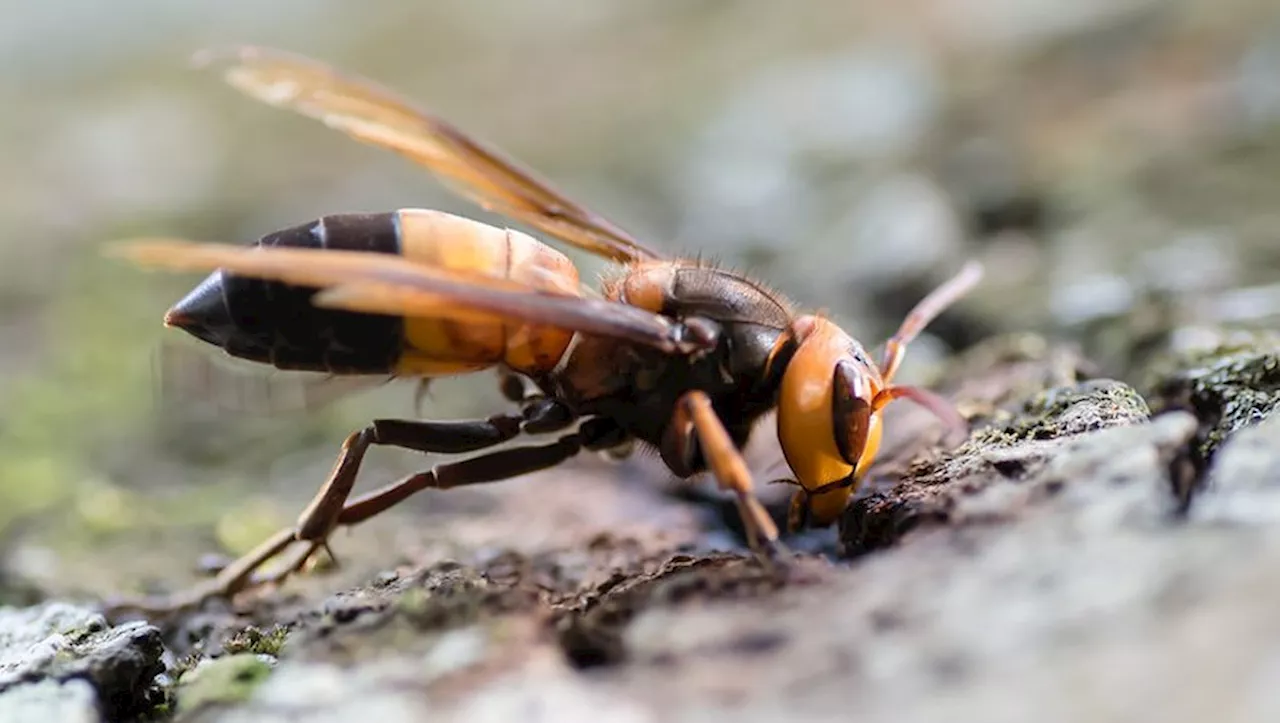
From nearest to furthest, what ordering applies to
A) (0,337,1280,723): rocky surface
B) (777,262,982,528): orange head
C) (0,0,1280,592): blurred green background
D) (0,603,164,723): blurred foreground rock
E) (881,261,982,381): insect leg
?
(0,337,1280,723): rocky surface
(0,603,164,723): blurred foreground rock
(777,262,982,528): orange head
(881,261,982,381): insect leg
(0,0,1280,592): blurred green background

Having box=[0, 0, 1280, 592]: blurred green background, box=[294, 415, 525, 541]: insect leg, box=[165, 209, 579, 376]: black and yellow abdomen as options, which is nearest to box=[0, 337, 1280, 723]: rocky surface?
box=[294, 415, 525, 541]: insect leg

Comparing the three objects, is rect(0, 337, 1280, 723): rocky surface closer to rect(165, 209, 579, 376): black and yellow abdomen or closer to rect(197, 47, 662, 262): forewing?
rect(165, 209, 579, 376): black and yellow abdomen

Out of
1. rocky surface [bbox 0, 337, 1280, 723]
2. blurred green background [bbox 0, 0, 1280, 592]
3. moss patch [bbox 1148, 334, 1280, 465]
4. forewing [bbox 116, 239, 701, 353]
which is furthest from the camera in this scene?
blurred green background [bbox 0, 0, 1280, 592]

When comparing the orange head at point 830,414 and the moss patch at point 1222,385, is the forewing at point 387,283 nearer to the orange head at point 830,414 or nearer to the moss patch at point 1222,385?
the orange head at point 830,414

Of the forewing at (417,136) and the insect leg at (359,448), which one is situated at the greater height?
the forewing at (417,136)

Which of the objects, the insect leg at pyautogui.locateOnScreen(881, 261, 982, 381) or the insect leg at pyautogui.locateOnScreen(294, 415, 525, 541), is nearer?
the insect leg at pyautogui.locateOnScreen(294, 415, 525, 541)

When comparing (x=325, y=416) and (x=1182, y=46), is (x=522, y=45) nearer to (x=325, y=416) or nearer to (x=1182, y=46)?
(x=1182, y=46)

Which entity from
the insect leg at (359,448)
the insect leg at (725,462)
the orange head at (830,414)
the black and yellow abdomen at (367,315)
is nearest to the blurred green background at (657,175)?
the insect leg at (359,448)

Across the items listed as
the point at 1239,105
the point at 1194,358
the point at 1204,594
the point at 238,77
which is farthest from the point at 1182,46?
the point at 1204,594
